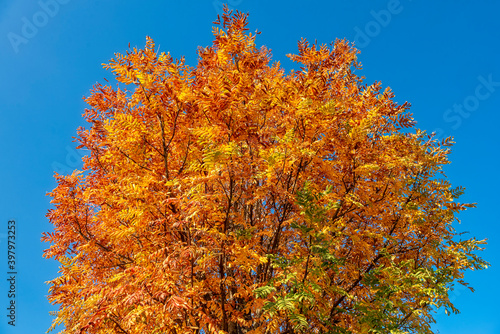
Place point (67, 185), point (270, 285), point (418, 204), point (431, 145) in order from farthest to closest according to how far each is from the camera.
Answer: point (431, 145) → point (418, 204) → point (67, 185) → point (270, 285)

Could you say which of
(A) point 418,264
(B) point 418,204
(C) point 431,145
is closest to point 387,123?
(C) point 431,145

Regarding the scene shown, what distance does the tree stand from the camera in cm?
507

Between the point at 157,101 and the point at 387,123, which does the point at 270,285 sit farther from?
the point at 387,123

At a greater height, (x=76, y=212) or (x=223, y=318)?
(x=76, y=212)

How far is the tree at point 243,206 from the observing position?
5.07m

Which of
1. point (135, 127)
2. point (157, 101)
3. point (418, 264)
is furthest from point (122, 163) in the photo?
point (418, 264)

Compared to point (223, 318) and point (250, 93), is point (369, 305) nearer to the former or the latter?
point (223, 318)

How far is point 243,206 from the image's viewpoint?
7953mm

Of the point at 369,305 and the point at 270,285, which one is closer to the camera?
the point at 270,285

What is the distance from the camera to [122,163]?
6766mm

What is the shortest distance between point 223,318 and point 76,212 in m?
3.56

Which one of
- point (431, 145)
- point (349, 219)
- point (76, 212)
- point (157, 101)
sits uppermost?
point (431, 145)

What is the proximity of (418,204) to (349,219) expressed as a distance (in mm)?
1466

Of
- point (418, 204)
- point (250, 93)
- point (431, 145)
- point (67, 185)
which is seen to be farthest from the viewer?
point (431, 145)
